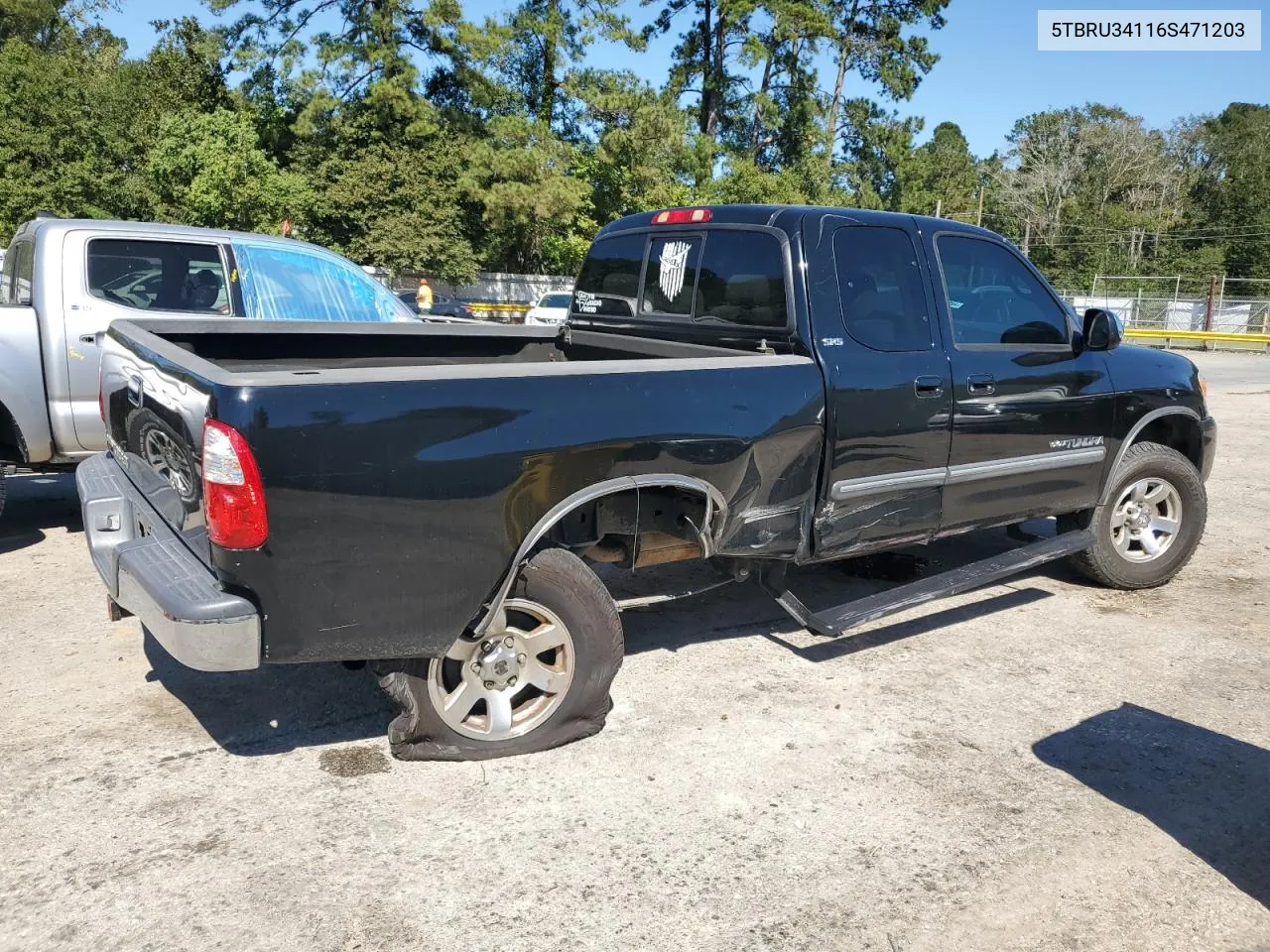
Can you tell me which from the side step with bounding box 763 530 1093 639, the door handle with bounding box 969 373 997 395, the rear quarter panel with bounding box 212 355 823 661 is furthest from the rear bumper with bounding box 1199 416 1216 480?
the rear quarter panel with bounding box 212 355 823 661

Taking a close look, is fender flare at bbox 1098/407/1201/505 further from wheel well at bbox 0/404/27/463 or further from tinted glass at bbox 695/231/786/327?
wheel well at bbox 0/404/27/463

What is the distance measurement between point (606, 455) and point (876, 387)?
1.40 metres

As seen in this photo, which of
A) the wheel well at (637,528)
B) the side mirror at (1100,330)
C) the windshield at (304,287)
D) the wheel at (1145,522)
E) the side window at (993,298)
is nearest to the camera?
the wheel well at (637,528)

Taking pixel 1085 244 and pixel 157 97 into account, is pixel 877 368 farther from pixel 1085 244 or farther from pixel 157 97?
pixel 1085 244

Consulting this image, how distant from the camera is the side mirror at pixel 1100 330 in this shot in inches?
199

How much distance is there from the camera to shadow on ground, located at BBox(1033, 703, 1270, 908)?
3.20 m

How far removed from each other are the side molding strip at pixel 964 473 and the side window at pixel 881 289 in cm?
56

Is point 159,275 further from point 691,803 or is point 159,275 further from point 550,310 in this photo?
point 550,310

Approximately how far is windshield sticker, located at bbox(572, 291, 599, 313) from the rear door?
255cm

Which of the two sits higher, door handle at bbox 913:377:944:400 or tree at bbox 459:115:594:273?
tree at bbox 459:115:594:273

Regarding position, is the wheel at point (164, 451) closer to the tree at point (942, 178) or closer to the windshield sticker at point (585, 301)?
the windshield sticker at point (585, 301)

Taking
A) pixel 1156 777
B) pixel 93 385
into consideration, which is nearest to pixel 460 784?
pixel 1156 777

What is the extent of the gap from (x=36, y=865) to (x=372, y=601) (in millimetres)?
1181

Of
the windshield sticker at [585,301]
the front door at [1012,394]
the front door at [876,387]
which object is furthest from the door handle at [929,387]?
the windshield sticker at [585,301]
